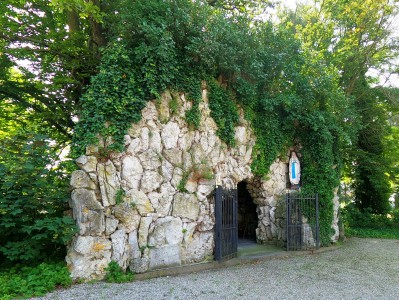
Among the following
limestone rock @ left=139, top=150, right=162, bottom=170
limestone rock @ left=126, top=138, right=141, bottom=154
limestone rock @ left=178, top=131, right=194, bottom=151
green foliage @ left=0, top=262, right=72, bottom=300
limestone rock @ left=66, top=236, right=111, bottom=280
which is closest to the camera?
green foliage @ left=0, top=262, right=72, bottom=300

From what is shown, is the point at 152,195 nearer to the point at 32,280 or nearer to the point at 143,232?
the point at 143,232

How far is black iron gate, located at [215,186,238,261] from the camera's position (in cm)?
701

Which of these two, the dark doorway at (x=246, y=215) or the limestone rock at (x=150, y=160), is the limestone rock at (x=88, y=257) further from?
the dark doorway at (x=246, y=215)

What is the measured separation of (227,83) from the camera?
8.18 m

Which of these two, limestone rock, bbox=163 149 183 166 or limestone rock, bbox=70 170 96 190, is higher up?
limestone rock, bbox=163 149 183 166

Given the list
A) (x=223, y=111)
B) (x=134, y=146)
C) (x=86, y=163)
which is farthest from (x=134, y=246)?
(x=223, y=111)

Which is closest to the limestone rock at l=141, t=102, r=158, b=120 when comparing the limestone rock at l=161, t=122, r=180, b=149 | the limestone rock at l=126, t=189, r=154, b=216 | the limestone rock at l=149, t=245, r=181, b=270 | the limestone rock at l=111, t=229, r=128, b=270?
the limestone rock at l=161, t=122, r=180, b=149

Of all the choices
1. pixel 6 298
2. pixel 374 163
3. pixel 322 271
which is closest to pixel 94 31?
pixel 6 298

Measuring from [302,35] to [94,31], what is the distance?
8.04 metres

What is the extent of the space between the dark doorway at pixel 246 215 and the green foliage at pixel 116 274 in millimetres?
5992

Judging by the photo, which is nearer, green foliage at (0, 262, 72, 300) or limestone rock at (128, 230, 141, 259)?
green foliage at (0, 262, 72, 300)

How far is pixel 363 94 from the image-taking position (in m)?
13.2

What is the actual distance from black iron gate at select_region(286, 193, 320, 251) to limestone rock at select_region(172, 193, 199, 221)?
309cm

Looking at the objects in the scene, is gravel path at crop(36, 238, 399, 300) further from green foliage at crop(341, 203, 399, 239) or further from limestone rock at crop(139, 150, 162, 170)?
green foliage at crop(341, 203, 399, 239)
